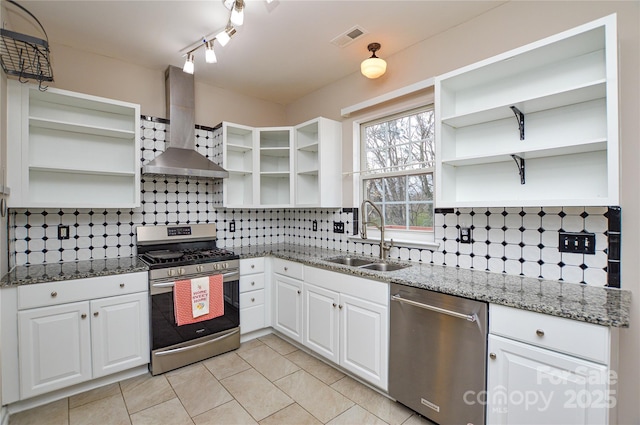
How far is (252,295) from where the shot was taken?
295 centimetres

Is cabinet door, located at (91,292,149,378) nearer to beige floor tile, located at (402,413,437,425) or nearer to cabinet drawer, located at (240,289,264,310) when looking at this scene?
cabinet drawer, located at (240,289,264,310)

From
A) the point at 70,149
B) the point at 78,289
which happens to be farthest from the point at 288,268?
the point at 70,149

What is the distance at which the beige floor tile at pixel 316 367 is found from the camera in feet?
7.63

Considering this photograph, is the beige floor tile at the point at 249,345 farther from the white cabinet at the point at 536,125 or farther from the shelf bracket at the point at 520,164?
the shelf bracket at the point at 520,164

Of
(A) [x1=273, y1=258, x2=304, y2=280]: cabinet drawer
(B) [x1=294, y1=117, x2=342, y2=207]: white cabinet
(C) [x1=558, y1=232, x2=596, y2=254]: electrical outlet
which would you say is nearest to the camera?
(C) [x1=558, y1=232, x2=596, y2=254]: electrical outlet

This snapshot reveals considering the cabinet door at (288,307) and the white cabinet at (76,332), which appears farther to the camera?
the cabinet door at (288,307)

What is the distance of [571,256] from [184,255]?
9.27ft

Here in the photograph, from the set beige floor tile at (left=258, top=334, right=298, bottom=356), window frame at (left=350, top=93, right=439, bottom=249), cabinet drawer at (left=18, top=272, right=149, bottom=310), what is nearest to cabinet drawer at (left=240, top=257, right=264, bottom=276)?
beige floor tile at (left=258, top=334, right=298, bottom=356)

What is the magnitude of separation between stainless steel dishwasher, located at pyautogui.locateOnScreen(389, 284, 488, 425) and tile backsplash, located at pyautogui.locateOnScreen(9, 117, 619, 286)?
0.61m

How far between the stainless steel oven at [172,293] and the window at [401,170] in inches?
58.0

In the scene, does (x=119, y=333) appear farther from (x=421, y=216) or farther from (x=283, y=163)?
(x=421, y=216)

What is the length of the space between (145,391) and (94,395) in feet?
1.09

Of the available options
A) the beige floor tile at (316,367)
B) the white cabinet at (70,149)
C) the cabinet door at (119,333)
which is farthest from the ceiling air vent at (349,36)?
the beige floor tile at (316,367)

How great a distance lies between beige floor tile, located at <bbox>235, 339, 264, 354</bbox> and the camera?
278cm
